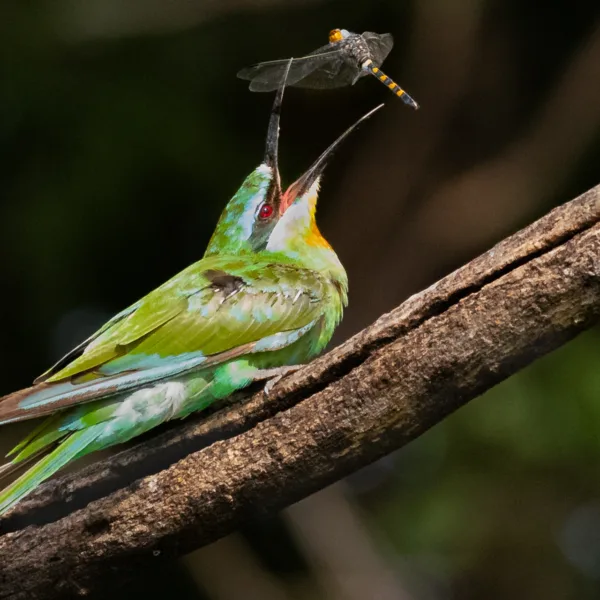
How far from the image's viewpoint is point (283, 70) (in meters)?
3.86

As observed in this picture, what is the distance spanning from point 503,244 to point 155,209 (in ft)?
8.06

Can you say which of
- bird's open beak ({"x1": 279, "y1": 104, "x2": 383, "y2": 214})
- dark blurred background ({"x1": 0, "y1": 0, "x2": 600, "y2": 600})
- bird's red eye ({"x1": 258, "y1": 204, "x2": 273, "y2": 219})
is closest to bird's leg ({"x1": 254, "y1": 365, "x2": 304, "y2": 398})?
bird's red eye ({"x1": 258, "y1": 204, "x2": 273, "y2": 219})

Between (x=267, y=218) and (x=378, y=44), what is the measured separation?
3.15ft

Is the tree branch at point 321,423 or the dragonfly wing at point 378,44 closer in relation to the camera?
the tree branch at point 321,423

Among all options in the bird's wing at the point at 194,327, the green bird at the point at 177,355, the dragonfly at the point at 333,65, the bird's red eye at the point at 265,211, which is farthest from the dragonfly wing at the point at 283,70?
the bird's wing at the point at 194,327

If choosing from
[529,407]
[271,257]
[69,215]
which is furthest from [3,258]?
[529,407]

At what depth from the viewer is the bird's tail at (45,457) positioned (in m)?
2.51

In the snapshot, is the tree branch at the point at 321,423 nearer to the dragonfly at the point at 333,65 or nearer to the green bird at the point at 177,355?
the green bird at the point at 177,355

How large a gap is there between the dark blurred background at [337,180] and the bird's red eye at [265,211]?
Answer: 2.33 feet

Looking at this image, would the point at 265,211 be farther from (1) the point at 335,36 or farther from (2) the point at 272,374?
(2) the point at 272,374

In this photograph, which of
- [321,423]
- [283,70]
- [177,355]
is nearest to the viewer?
[321,423]

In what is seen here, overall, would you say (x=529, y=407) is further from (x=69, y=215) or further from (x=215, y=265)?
(x=69, y=215)

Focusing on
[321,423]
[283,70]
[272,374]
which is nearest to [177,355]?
[272,374]

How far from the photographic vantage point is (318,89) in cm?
404
